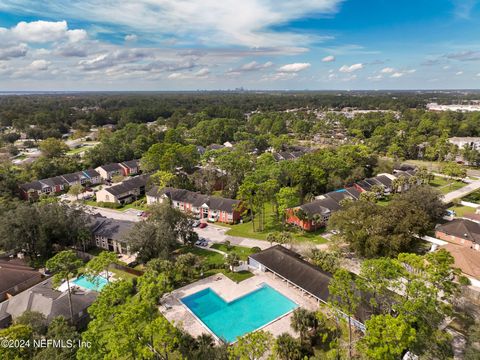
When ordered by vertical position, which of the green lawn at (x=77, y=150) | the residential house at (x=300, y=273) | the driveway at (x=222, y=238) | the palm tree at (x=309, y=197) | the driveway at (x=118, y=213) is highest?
the green lawn at (x=77, y=150)

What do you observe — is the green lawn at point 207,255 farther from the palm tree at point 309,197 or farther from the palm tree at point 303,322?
the palm tree at point 309,197

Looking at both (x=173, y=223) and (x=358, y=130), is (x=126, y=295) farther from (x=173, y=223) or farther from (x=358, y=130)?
(x=358, y=130)

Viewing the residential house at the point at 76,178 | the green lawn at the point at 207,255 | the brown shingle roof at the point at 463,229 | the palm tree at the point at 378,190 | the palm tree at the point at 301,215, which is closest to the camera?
the green lawn at the point at 207,255

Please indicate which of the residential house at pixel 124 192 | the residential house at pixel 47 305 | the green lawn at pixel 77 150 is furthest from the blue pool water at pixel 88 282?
the green lawn at pixel 77 150

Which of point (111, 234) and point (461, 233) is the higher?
point (111, 234)

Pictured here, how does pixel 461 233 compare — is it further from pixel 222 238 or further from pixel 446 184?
pixel 222 238

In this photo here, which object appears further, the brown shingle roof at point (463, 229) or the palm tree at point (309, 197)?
the palm tree at point (309, 197)

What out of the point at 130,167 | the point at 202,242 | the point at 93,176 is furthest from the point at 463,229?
the point at 93,176
